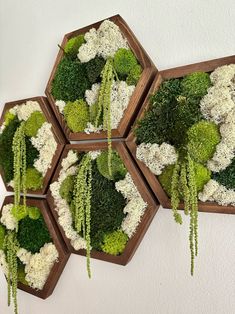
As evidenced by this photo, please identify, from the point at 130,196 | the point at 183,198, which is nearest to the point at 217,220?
the point at 183,198

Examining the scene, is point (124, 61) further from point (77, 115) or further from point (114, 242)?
point (114, 242)

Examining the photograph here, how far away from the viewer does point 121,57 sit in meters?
1.04

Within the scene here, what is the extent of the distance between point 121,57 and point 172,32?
160 mm

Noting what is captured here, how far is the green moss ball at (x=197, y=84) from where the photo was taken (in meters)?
0.89

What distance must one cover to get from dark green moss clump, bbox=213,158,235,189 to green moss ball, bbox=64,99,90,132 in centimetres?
47

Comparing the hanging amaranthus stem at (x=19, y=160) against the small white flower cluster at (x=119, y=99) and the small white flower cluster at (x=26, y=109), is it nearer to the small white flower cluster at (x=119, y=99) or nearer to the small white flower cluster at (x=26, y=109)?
the small white flower cluster at (x=26, y=109)

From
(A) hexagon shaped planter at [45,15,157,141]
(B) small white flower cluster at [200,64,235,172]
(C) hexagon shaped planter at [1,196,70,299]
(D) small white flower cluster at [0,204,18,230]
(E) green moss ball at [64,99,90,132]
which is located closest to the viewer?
(B) small white flower cluster at [200,64,235,172]

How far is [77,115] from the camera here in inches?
45.8

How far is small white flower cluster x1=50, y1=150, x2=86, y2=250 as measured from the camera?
3.89 ft

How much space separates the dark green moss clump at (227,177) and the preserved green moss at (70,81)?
1.70ft

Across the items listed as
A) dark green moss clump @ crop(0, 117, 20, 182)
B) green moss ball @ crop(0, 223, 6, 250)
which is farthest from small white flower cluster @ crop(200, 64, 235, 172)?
green moss ball @ crop(0, 223, 6, 250)

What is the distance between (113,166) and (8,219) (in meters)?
0.57

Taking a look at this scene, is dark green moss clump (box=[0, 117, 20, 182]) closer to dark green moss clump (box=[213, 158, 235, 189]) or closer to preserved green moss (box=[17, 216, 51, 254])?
preserved green moss (box=[17, 216, 51, 254])

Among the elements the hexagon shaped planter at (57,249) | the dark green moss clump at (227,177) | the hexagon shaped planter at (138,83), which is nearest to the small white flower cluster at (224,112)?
the dark green moss clump at (227,177)
